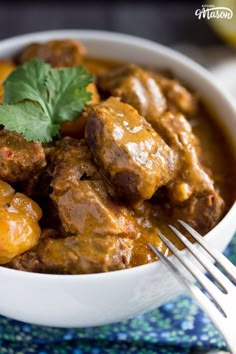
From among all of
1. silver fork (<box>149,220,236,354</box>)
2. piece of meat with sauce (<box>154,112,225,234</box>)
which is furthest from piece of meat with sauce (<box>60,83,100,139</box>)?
silver fork (<box>149,220,236,354</box>)

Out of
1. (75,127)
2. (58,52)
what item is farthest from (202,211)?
(58,52)

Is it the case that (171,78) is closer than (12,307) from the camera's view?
No

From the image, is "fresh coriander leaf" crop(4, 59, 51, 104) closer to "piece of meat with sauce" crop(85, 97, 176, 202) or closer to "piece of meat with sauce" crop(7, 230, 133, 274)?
"piece of meat with sauce" crop(85, 97, 176, 202)

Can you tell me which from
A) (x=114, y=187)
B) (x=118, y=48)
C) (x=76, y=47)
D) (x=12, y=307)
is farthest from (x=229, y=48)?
(x=12, y=307)

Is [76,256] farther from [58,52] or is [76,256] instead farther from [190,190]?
[58,52]

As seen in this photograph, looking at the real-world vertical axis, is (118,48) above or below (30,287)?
above

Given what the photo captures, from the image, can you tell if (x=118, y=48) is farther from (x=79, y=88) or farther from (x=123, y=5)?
(x=123, y=5)

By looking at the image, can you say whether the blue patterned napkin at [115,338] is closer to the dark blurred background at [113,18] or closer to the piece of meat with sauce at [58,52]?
the piece of meat with sauce at [58,52]
